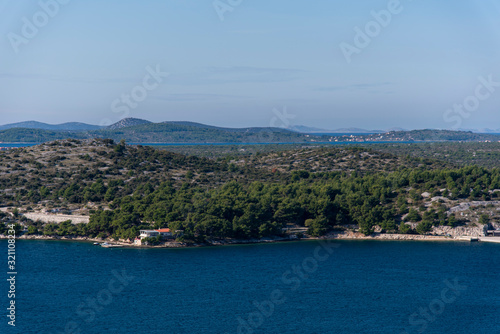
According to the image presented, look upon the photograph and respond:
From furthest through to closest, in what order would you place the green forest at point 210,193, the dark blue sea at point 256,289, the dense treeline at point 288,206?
the green forest at point 210,193, the dense treeline at point 288,206, the dark blue sea at point 256,289

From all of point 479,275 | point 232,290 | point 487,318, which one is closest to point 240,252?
point 232,290

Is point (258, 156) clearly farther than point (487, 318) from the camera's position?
Yes

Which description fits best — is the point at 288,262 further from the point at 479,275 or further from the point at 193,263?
the point at 479,275

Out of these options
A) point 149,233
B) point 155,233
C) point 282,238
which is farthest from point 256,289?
point 282,238

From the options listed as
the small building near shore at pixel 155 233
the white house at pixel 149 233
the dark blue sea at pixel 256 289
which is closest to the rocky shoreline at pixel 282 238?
the small building near shore at pixel 155 233

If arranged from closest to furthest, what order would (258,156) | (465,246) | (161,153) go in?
1. (465,246)
2. (161,153)
3. (258,156)

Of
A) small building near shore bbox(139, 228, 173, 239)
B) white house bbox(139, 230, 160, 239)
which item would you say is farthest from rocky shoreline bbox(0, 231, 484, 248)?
white house bbox(139, 230, 160, 239)

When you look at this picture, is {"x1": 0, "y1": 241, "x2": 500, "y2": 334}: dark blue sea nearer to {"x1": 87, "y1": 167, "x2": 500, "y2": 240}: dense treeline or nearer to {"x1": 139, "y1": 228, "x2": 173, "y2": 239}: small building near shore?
{"x1": 139, "y1": 228, "x2": 173, "y2": 239}: small building near shore

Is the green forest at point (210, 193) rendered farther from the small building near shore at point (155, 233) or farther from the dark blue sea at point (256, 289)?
the dark blue sea at point (256, 289)
